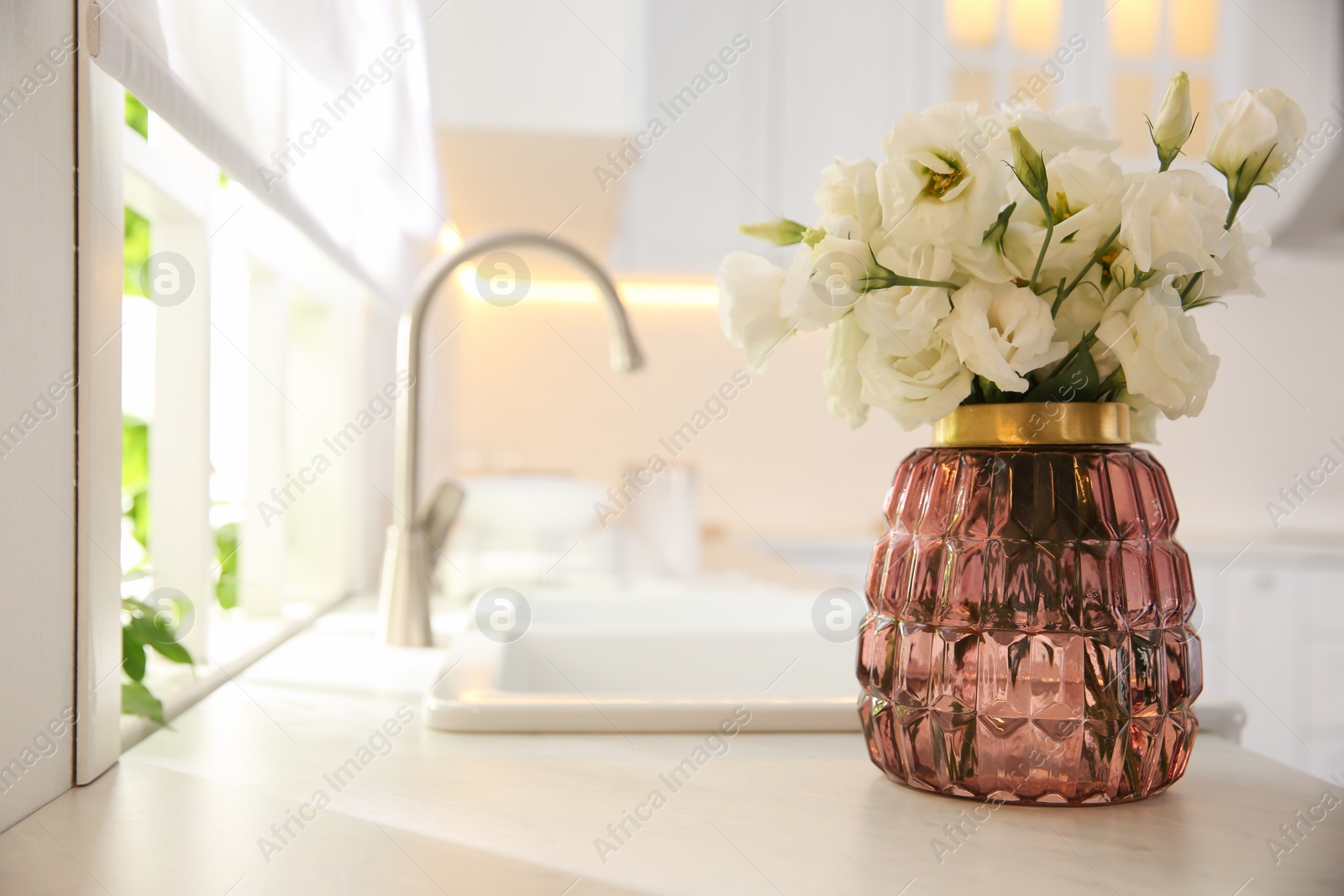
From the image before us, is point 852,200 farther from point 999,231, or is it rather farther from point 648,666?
point 648,666

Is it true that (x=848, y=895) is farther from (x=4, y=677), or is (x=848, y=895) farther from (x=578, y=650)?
(x=578, y=650)

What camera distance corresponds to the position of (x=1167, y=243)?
49cm

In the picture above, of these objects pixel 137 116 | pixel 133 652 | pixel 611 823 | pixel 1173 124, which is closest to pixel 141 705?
pixel 133 652

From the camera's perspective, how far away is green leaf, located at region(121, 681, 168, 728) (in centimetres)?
67

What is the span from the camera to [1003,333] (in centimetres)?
51

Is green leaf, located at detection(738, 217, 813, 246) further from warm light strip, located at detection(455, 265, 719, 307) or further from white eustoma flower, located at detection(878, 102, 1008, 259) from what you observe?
warm light strip, located at detection(455, 265, 719, 307)

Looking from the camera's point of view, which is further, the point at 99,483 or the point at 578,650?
the point at 578,650

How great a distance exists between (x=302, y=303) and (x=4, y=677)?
1272 millimetres

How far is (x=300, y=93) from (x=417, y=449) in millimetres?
383


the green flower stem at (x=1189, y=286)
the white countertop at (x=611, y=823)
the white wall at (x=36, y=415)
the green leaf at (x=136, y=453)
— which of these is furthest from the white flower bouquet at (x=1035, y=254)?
the green leaf at (x=136, y=453)

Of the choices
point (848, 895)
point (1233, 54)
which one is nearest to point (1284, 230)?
point (1233, 54)

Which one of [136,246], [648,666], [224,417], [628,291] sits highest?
[628,291]

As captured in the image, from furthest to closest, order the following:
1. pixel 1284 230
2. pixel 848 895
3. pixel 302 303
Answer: pixel 1284 230, pixel 302 303, pixel 848 895

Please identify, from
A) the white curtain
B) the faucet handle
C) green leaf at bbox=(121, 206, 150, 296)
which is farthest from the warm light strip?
the faucet handle
